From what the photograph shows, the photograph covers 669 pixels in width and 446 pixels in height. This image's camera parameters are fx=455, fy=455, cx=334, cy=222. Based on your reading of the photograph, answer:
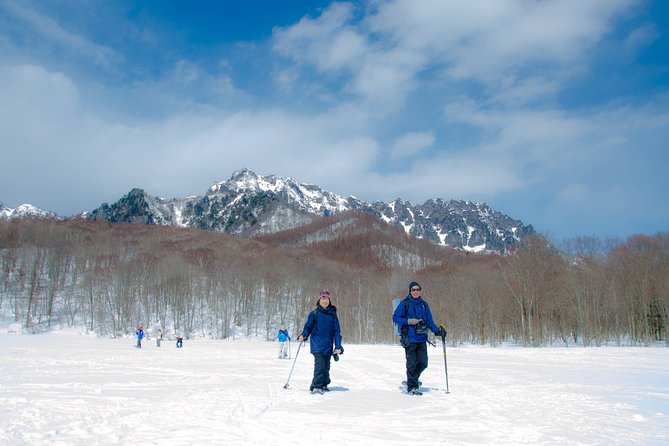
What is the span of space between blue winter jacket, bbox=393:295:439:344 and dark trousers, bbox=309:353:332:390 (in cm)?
173

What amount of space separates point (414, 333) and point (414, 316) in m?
0.41

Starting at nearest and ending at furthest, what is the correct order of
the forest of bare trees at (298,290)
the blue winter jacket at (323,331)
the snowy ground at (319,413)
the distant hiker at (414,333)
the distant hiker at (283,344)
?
the snowy ground at (319,413), the distant hiker at (414,333), the blue winter jacket at (323,331), the distant hiker at (283,344), the forest of bare trees at (298,290)

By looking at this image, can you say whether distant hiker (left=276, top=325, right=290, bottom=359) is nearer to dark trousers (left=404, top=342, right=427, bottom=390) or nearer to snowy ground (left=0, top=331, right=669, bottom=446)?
snowy ground (left=0, top=331, right=669, bottom=446)

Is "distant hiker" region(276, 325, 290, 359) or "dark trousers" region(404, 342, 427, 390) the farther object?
"distant hiker" region(276, 325, 290, 359)

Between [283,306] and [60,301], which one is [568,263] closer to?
[283,306]

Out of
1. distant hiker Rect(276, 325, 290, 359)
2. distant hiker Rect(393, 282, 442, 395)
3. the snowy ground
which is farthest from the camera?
distant hiker Rect(276, 325, 290, 359)

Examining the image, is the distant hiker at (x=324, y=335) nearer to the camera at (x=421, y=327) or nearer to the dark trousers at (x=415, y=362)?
the dark trousers at (x=415, y=362)

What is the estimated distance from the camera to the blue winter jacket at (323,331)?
986 cm

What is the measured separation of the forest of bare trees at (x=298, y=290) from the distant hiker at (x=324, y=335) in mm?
43574

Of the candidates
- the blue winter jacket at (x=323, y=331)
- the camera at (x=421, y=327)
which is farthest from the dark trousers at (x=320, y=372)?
the camera at (x=421, y=327)

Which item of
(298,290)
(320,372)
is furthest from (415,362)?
(298,290)

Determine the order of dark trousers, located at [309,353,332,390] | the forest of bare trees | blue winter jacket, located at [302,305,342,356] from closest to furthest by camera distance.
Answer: dark trousers, located at [309,353,332,390], blue winter jacket, located at [302,305,342,356], the forest of bare trees

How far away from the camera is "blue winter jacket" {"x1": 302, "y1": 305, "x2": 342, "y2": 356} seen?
32.3 ft

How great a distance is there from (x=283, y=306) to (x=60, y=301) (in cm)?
3978
